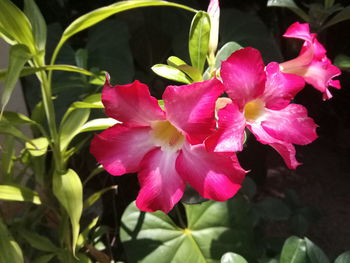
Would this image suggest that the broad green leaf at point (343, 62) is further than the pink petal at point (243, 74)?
Yes

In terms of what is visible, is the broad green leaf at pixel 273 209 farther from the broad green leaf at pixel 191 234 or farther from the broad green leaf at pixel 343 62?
the broad green leaf at pixel 343 62

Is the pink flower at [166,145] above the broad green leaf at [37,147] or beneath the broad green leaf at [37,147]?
above

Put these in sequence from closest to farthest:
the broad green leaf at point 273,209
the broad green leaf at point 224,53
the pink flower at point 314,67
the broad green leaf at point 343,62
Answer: the pink flower at point 314,67
the broad green leaf at point 224,53
the broad green leaf at point 343,62
the broad green leaf at point 273,209

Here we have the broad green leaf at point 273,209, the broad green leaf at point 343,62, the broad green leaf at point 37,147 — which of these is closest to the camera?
the broad green leaf at point 37,147

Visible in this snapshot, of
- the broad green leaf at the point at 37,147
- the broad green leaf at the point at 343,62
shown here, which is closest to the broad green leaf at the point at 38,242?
the broad green leaf at the point at 37,147

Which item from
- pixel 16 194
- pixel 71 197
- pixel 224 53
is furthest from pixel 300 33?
Answer: pixel 16 194

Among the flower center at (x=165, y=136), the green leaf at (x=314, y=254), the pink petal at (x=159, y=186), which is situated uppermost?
the flower center at (x=165, y=136)
